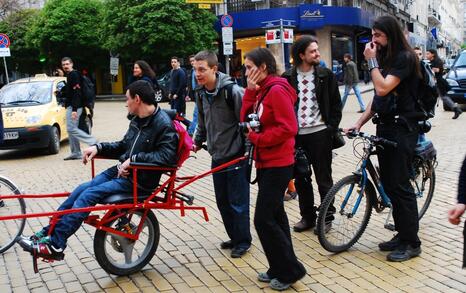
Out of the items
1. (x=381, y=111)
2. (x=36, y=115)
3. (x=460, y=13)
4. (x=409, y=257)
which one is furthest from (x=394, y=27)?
(x=460, y=13)

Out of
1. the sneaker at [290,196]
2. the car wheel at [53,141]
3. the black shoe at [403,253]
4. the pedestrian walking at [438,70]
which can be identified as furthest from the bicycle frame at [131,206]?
the pedestrian walking at [438,70]

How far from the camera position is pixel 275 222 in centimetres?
392

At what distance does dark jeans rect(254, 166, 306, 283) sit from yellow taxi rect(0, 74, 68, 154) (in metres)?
7.40

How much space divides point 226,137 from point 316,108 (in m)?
1.02

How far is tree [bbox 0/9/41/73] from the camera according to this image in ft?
120

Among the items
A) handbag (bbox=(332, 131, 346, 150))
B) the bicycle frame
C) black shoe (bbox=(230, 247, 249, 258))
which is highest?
handbag (bbox=(332, 131, 346, 150))

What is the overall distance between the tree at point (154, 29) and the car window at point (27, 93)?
15641mm

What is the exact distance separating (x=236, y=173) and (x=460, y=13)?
135385 millimetres

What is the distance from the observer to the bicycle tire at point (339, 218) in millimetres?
4566

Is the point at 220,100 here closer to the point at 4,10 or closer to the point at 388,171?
the point at 388,171

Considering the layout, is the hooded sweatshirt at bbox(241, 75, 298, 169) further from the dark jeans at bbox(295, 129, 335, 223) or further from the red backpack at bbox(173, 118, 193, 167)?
the dark jeans at bbox(295, 129, 335, 223)

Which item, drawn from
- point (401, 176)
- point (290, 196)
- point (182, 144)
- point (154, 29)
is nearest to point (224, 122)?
point (182, 144)

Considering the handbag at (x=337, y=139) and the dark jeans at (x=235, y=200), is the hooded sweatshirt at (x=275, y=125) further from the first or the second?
the handbag at (x=337, y=139)

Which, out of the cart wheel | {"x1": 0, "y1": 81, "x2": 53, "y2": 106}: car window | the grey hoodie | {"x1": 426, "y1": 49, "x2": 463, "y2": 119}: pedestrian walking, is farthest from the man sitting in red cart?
{"x1": 426, "y1": 49, "x2": 463, "y2": 119}: pedestrian walking
